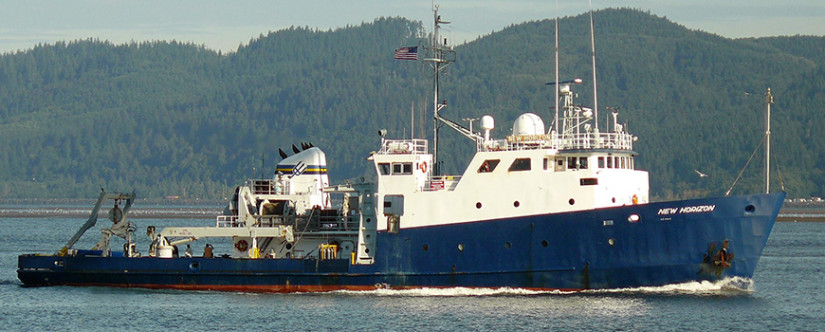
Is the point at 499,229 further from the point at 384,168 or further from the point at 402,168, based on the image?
the point at 384,168

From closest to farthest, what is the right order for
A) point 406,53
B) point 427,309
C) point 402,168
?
point 427,309, point 402,168, point 406,53

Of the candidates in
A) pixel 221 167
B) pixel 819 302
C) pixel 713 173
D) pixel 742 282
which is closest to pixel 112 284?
pixel 742 282

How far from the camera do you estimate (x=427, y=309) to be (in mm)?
34594

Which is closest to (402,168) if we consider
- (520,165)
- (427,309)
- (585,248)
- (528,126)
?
(520,165)

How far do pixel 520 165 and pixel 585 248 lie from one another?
10.1ft

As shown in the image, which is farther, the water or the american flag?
the american flag

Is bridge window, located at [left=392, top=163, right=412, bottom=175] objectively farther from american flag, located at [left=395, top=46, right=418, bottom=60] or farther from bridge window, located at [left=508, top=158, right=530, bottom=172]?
american flag, located at [left=395, top=46, right=418, bottom=60]

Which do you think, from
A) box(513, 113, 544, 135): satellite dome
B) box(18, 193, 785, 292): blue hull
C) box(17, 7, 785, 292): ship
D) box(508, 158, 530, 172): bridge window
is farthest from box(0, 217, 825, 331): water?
box(513, 113, 544, 135): satellite dome

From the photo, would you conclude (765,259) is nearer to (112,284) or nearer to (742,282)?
(742,282)

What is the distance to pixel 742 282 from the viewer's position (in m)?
36.3

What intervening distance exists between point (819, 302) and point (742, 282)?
312 centimetres

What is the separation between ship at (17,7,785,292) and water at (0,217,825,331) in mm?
525

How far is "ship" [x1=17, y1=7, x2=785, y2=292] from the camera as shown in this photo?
3538 cm

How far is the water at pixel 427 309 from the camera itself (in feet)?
108
